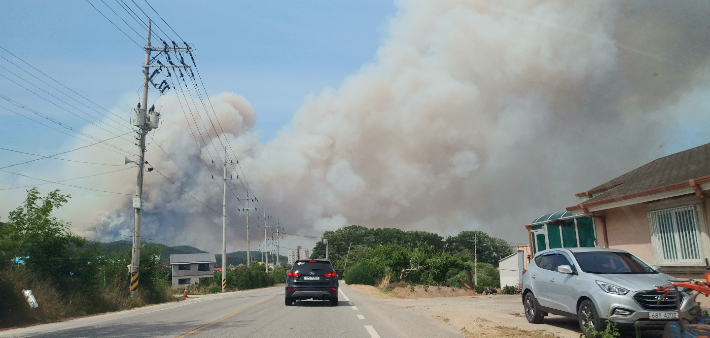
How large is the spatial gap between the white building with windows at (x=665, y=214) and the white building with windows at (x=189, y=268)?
273 feet

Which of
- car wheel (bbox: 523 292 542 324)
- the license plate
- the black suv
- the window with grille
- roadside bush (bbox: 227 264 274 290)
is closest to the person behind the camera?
the license plate

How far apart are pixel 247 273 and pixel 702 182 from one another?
5936 centimetres

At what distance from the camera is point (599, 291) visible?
28.7ft

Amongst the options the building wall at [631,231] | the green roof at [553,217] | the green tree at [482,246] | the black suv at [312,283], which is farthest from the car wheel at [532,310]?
the green tree at [482,246]

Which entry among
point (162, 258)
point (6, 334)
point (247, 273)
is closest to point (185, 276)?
point (247, 273)

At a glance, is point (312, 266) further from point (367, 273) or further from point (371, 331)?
point (367, 273)

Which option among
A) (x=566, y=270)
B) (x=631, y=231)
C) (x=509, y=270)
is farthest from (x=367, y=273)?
(x=566, y=270)

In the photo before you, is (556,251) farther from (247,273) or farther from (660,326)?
(247,273)

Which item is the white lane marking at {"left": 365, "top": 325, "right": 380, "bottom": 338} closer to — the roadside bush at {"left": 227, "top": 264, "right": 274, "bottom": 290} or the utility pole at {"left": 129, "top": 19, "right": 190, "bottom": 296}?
the utility pole at {"left": 129, "top": 19, "right": 190, "bottom": 296}

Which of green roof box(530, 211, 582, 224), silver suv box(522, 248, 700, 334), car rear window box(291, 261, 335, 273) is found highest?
green roof box(530, 211, 582, 224)

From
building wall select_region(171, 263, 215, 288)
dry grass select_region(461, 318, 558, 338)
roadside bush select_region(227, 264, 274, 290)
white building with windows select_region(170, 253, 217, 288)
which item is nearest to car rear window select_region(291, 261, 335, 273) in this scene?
dry grass select_region(461, 318, 558, 338)

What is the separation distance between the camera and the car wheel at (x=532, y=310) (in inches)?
440

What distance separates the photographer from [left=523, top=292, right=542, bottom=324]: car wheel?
36.6 feet

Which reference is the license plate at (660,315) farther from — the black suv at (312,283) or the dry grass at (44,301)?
the dry grass at (44,301)
